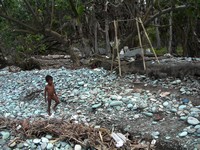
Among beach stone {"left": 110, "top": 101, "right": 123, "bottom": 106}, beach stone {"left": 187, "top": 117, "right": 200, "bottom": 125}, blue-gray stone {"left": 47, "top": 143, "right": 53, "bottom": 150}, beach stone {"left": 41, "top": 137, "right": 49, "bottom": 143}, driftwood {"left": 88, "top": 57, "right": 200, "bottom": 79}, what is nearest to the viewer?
blue-gray stone {"left": 47, "top": 143, "right": 53, "bottom": 150}

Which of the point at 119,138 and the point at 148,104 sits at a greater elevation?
the point at 148,104

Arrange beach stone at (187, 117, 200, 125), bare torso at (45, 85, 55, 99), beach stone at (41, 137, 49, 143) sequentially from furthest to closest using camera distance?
bare torso at (45, 85, 55, 99), beach stone at (187, 117, 200, 125), beach stone at (41, 137, 49, 143)

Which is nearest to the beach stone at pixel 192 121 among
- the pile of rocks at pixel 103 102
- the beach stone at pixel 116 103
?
the pile of rocks at pixel 103 102

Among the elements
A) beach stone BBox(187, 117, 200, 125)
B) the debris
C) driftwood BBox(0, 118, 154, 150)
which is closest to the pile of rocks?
beach stone BBox(187, 117, 200, 125)

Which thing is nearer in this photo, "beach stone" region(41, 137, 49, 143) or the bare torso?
"beach stone" region(41, 137, 49, 143)

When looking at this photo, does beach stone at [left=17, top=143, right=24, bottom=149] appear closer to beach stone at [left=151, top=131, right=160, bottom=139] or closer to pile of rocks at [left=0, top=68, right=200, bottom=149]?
pile of rocks at [left=0, top=68, right=200, bottom=149]

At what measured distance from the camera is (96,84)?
24.4 ft

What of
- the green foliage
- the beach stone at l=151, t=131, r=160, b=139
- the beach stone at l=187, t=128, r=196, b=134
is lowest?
the beach stone at l=151, t=131, r=160, b=139

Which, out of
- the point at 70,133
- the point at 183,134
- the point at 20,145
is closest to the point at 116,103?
the point at 70,133

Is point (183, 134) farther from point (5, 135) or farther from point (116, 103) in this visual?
point (5, 135)

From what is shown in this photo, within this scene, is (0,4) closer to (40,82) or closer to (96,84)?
(40,82)

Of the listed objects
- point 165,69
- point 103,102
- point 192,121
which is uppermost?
point 165,69

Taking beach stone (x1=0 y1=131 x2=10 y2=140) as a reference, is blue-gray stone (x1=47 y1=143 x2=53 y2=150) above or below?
below

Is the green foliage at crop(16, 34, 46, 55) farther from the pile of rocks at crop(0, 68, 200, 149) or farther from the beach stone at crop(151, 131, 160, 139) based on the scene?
the beach stone at crop(151, 131, 160, 139)
